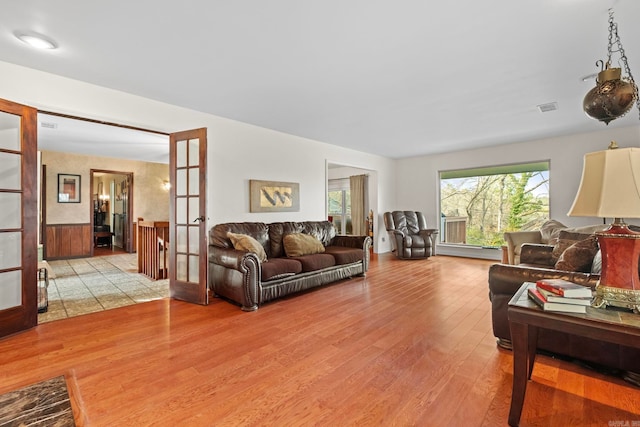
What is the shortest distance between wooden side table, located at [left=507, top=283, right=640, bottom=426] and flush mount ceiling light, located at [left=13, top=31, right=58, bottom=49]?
385 cm

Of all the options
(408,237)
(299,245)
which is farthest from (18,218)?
(408,237)

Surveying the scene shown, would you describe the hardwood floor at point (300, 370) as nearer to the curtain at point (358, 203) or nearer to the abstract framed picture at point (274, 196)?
the abstract framed picture at point (274, 196)

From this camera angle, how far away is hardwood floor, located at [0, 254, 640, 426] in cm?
162

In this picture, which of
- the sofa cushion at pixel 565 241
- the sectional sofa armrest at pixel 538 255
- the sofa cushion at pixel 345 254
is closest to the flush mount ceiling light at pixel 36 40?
the sofa cushion at pixel 345 254

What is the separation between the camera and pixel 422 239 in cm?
648

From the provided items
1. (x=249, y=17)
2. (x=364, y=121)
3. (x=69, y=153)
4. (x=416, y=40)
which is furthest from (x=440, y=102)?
(x=69, y=153)

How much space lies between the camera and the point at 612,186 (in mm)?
1337

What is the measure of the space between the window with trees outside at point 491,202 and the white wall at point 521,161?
0.20 meters

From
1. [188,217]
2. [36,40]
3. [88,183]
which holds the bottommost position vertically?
[188,217]

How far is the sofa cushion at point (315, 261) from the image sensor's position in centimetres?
395

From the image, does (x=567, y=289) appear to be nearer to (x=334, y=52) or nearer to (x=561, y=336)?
(x=561, y=336)

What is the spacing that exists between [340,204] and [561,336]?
278 inches

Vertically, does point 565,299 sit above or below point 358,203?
below

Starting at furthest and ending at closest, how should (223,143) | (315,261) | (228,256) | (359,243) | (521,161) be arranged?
(521,161) → (359,243) → (223,143) → (315,261) → (228,256)
